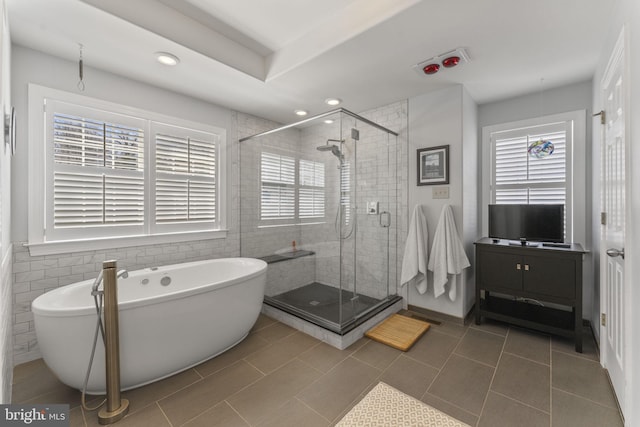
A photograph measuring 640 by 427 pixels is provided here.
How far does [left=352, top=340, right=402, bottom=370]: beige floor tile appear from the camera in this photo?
222 cm

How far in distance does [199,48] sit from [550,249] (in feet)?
11.5

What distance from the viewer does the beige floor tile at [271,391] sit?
171cm

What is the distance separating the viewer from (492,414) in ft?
5.47

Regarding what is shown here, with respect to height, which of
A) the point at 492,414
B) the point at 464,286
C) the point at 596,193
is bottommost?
the point at 492,414

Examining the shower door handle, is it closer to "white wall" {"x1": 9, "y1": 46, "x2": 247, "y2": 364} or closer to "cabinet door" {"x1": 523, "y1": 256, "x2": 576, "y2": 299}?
"cabinet door" {"x1": 523, "y1": 256, "x2": 576, "y2": 299}

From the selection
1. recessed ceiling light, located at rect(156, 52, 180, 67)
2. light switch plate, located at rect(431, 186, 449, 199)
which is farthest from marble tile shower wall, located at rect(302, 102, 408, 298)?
recessed ceiling light, located at rect(156, 52, 180, 67)

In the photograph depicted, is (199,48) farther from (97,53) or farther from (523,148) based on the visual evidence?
(523,148)

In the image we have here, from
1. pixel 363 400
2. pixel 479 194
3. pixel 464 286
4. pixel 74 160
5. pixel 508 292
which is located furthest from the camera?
pixel 479 194

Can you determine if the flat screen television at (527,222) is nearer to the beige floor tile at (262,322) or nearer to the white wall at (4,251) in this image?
the beige floor tile at (262,322)

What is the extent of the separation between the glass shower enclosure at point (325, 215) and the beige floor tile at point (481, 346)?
843mm

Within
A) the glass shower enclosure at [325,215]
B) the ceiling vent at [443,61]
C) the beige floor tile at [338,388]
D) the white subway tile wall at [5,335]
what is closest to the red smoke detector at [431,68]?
the ceiling vent at [443,61]

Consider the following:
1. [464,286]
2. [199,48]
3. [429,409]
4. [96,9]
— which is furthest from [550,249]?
[96,9]

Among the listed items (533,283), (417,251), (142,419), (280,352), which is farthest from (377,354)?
(142,419)

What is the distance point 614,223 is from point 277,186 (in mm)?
2905
